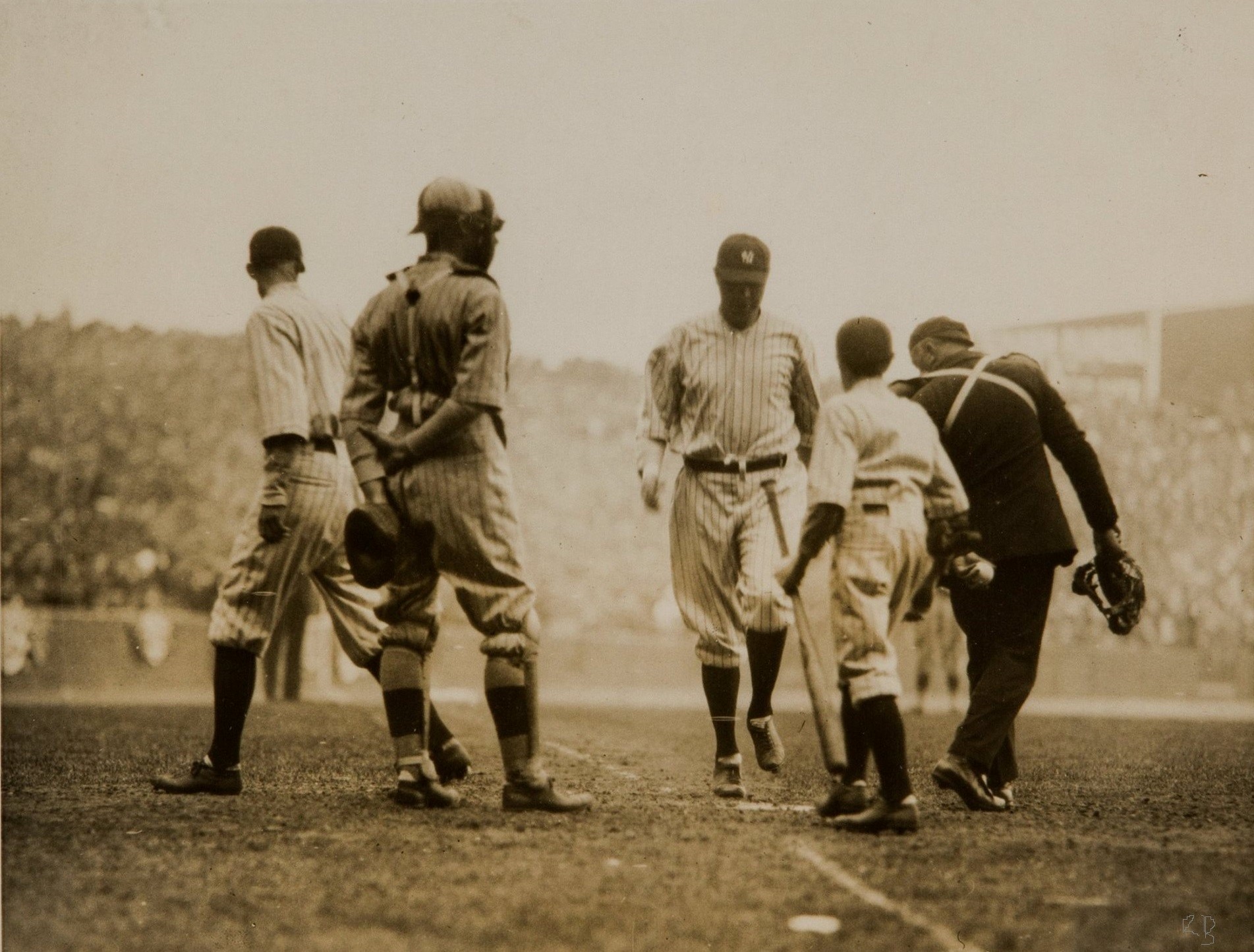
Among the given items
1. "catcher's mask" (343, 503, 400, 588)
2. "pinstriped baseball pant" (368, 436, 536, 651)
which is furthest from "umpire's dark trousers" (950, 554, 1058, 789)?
"catcher's mask" (343, 503, 400, 588)

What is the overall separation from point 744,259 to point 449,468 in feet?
5.28

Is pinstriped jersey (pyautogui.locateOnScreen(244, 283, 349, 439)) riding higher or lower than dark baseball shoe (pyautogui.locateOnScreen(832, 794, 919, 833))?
higher

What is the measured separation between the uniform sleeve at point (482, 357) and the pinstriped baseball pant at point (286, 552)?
34.5 inches

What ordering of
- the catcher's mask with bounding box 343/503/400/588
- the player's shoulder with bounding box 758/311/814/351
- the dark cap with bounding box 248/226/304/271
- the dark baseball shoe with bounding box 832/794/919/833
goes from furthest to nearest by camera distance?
the player's shoulder with bounding box 758/311/814/351, the dark cap with bounding box 248/226/304/271, the catcher's mask with bounding box 343/503/400/588, the dark baseball shoe with bounding box 832/794/919/833

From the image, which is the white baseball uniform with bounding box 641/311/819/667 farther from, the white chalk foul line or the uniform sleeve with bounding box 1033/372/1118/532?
the uniform sleeve with bounding box 1033/372/1118/532

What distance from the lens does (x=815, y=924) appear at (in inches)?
127

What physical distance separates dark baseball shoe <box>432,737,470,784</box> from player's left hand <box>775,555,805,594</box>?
5.01 feet

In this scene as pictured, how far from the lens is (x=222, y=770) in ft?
16.7

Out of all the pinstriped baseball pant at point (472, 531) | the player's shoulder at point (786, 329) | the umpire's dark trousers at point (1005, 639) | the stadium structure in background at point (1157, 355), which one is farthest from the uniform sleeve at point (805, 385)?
the stadium structure in background at point (1157, 355)

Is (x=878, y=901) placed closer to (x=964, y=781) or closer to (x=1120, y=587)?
(x=964, y=781)

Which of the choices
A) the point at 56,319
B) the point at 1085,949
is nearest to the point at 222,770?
the point at 1085,949

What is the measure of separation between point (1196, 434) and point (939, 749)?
13.8 m

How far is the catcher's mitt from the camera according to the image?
5.56 m

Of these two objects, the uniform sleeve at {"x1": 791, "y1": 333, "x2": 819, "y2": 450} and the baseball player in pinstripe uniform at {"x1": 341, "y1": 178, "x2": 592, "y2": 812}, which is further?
the uniform sleeve at {"x1": 791, "y1": 333, "x2": 819, "y2": 450}
